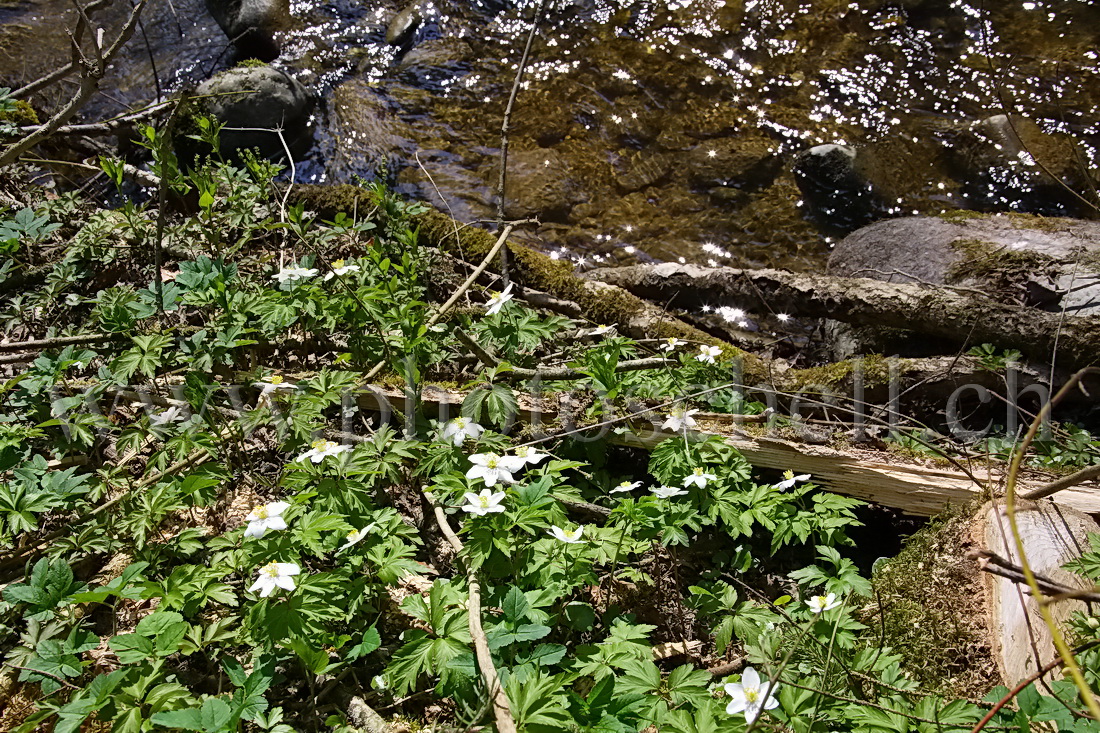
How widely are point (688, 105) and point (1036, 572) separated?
584 centimetres

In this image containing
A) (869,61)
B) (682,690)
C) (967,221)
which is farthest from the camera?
(869,61)

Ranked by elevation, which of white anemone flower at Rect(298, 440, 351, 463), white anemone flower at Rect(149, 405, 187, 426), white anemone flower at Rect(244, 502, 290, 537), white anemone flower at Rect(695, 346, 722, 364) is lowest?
white anemone flower at Rect(149, 405, 187, 426)

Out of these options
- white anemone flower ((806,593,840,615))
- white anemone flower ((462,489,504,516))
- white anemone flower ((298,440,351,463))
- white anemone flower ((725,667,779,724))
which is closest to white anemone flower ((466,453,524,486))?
white anemone flower ((462,489,504,516))

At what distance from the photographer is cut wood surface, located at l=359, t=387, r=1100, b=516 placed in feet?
9.55

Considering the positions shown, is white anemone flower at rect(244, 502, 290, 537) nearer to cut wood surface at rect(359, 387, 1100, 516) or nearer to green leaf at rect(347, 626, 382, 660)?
green leaf at rect(347, 626, 382, 660)

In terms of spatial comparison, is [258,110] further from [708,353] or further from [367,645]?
[367,645]

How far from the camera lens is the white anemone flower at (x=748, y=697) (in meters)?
1.88

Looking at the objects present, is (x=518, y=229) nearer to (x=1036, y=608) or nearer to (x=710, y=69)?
(x=710, y=69)

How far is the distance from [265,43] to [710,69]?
494 cm

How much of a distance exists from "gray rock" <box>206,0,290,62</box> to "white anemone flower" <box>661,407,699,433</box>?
23.4 feet

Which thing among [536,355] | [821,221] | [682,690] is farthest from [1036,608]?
→ [821,221]

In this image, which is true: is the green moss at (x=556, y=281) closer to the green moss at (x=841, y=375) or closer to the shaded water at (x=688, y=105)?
the green moss at (x=841, y=375)

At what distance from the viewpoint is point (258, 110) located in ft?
21.2

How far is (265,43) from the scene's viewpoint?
25.8 feet
